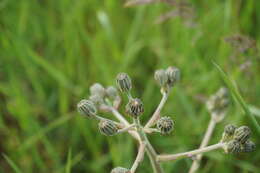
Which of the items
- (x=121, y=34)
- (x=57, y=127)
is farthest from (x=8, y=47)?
(x=121, y=34)

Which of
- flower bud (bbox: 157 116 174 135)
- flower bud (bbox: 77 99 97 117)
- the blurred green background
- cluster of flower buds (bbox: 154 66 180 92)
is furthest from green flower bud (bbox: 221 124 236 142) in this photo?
the blurred green background

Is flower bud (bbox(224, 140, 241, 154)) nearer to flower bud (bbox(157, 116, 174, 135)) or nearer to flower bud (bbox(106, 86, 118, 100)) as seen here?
flower bud (bbox(157, 116, 174, 135))

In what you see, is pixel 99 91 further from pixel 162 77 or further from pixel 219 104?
pixel 219 104

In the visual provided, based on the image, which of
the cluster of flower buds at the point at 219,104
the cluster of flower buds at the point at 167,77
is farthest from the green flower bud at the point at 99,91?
the cluster of flower buds at the point at 219,104

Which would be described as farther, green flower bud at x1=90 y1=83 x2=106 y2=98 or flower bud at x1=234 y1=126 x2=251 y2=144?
green flower bud at x1=90 y1=83 x2=106 y2=98

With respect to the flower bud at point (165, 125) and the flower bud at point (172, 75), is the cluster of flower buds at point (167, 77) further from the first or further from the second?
the flower bud at point (165, 125)

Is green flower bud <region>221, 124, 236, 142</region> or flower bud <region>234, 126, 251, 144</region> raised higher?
green flower bud <region>221, 124, 236, 142</region>

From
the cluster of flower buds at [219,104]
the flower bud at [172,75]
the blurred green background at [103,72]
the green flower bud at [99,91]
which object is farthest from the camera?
the blurred green background at [103,72]

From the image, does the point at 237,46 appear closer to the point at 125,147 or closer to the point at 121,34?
the point at 125,147
